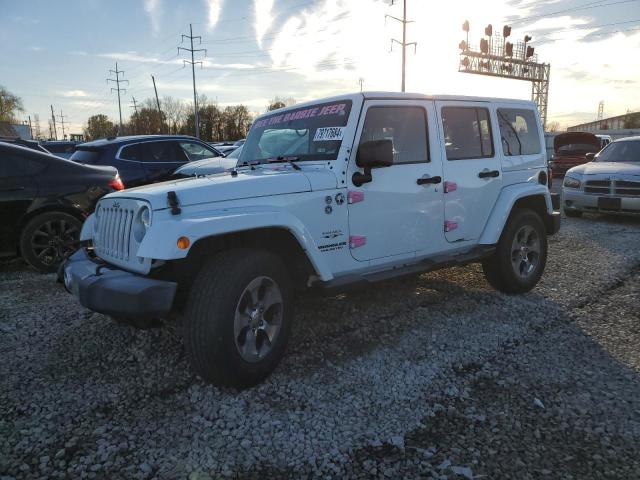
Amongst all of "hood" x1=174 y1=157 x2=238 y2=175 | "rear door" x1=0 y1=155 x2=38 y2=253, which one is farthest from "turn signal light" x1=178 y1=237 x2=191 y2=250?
"hood" x1=174 y1=157 x2=238 y2=175

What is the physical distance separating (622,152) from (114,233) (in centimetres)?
1064

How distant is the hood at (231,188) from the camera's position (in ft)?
9.89

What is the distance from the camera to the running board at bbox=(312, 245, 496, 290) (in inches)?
140

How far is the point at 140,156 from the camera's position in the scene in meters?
9.01

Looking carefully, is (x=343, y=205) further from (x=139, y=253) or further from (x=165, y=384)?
(x=165, y=384)

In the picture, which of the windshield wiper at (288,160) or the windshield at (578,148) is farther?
the windshield at (578,148)

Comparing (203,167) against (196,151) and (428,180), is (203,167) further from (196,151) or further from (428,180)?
(428,180)

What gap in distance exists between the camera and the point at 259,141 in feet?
14.8

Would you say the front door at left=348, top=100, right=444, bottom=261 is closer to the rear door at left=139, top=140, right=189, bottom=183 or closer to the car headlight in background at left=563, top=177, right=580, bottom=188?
the rear door at left=139, top=140, right=189, bottom=183

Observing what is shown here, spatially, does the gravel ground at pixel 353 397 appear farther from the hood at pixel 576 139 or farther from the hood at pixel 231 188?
the hood at pixel 576 139

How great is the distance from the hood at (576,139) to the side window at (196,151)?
14.9 m

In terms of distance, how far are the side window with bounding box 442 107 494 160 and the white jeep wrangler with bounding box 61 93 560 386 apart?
0.05 ft

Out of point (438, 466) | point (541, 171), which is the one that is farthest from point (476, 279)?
point (438, 466)

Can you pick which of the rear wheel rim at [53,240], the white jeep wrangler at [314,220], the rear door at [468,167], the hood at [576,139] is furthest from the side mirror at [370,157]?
the hood at [576,139]
